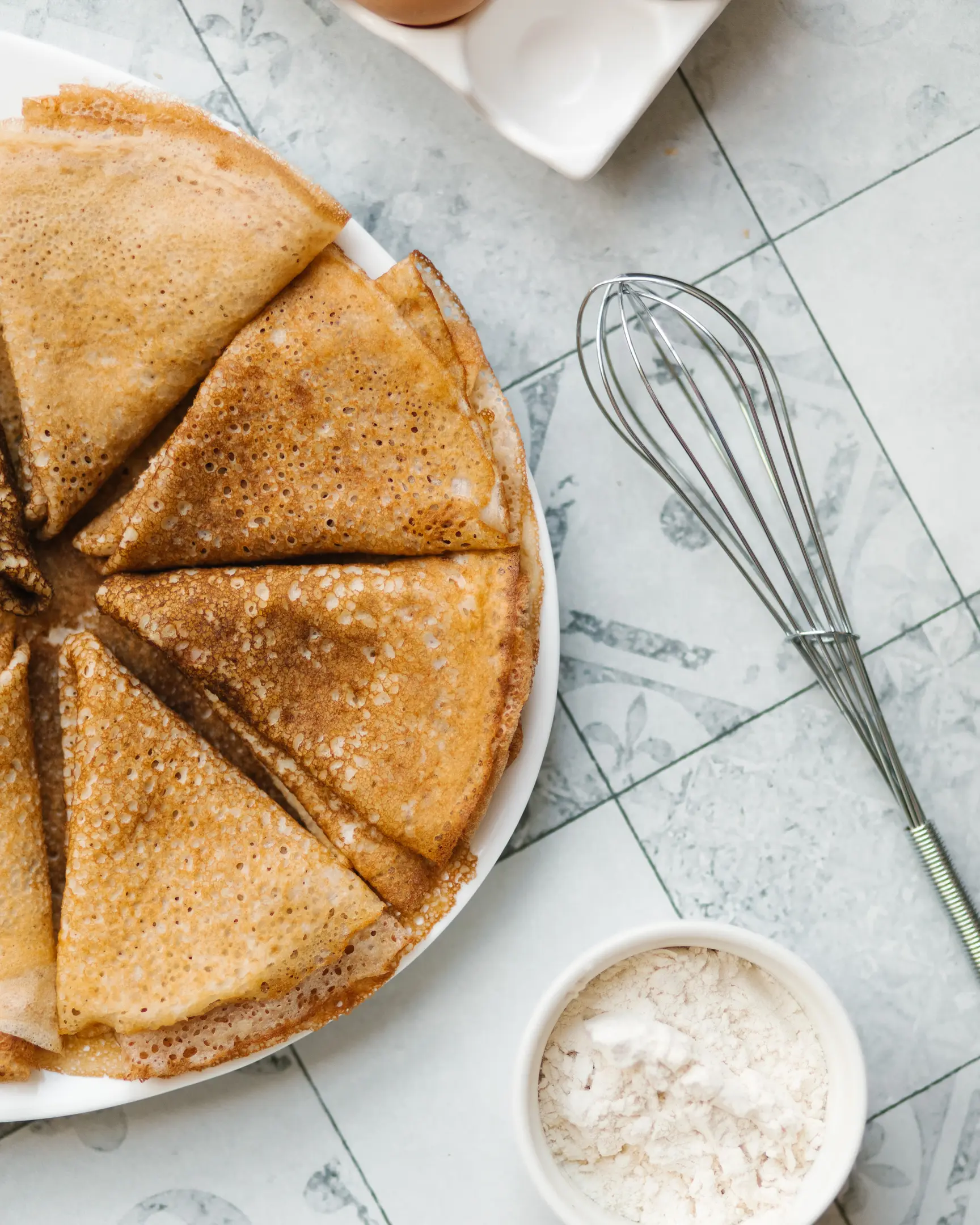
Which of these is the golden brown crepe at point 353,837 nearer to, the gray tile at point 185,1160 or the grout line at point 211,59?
the gray tile at point 185,1160

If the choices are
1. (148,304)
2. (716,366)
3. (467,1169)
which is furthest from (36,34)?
(467,1169)

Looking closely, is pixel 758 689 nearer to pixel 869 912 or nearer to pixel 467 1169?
pixel 869 912

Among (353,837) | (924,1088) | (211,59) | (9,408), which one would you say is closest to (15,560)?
(9,408)

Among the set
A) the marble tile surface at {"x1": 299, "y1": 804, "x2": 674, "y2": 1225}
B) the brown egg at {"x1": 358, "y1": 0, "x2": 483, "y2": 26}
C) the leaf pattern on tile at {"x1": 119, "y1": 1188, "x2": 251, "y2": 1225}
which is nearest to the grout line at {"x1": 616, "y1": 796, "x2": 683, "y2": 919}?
the marble tile surface at {"x1": 299, "y1": 804, "x2": 674, "y2": 1225}

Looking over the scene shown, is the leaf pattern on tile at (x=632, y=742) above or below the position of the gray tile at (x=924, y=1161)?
above

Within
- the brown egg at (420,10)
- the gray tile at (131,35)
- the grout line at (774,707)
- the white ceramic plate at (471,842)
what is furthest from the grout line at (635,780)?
the gray tile at (131,35)

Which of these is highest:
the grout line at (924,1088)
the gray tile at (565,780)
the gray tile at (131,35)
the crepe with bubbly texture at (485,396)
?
the gray tile at (131,35)
